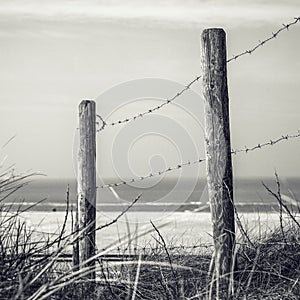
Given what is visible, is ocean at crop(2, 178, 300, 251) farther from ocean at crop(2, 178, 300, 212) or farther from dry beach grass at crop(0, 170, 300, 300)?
dry beach grass at crop(0, 170, 300, 300)

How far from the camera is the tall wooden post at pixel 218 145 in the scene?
4375 mm

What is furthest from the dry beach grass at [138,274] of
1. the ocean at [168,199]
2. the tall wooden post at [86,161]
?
the tall wooden post at [86,161]

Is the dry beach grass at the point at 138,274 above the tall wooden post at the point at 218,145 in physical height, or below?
below

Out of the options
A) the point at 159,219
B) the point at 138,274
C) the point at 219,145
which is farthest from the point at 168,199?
the point at 138,274

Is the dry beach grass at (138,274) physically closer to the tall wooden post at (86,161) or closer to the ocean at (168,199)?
the ocean at (168,199)

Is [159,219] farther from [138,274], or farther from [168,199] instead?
[168,199]

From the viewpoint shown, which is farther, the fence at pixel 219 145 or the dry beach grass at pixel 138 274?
the fence at pixel 219 145

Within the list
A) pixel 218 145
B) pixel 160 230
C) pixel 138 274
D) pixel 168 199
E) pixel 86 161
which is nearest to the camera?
pixel 138 274

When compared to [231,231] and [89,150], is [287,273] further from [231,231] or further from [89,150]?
[89,150]

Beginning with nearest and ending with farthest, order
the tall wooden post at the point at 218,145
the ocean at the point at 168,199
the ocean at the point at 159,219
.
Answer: the ocean at the point at 159,219, the tall wooden post at the point at 218,145, the ocean at the point at 168,199

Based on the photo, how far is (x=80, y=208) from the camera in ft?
18.8

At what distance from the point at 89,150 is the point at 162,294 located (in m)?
2.28

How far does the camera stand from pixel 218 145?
14.6 ft

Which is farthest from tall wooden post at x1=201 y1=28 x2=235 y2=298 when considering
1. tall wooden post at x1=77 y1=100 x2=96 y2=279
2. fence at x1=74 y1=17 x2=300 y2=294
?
tall wooden post at x1=77 y1=100 x2=96 y2=279
